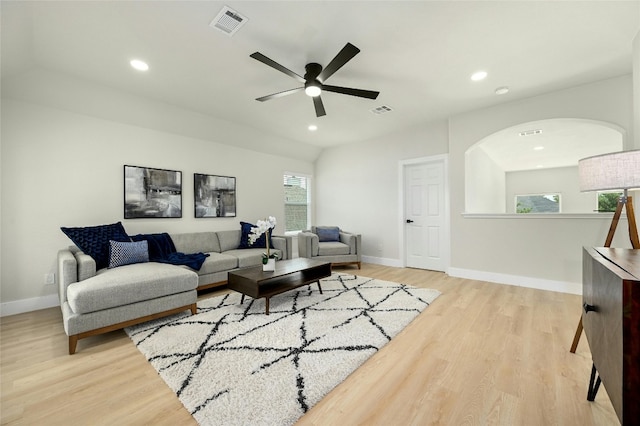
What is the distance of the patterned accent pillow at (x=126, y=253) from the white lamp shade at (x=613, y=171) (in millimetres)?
4182

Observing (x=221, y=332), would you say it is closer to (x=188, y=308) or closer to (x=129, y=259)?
(x=188, y=308)

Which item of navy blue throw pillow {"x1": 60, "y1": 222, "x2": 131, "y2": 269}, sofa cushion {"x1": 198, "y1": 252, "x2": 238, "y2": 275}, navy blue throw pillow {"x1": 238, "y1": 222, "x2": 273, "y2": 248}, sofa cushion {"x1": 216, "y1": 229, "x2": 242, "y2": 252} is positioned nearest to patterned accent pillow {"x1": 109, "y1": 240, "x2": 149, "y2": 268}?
navy blue throw pillow {"x1": 60, "y1": 222, "x2": 131, "y2": 269}

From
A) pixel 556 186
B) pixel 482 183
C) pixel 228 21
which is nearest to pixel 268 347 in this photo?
pixel 228 21

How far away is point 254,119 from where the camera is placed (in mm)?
4316

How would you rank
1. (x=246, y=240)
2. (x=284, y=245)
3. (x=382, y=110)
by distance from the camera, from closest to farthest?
1. (x=382, y=110)
2. (x=284, y=245)
3. (x=246, y=240)

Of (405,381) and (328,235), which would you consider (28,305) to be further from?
(328,235)

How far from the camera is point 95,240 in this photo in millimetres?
2889

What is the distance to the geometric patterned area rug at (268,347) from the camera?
4.92 feet

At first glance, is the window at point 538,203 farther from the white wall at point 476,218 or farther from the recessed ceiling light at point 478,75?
the recessed ceiling light at point 478,75

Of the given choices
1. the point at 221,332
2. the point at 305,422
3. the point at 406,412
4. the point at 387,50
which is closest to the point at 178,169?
the point at 221,332

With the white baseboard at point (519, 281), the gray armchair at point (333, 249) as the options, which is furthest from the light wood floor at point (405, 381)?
the gray armchair at point (333, 249)

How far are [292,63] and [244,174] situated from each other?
279cm

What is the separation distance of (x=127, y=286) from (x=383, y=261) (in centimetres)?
429

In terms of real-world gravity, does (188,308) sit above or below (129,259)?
below
